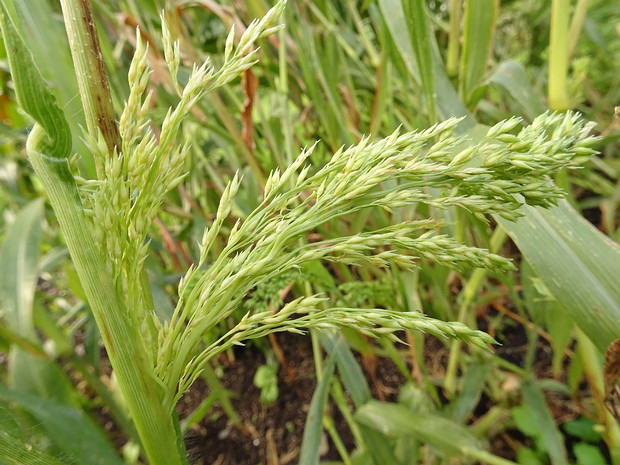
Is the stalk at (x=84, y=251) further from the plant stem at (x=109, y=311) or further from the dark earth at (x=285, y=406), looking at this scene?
the dark earth at (x=285, y=406)

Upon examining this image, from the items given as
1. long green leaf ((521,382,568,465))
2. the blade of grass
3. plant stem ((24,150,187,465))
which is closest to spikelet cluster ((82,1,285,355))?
plant stem ((24,150,187,465))

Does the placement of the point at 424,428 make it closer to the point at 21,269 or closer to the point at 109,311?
the point at 109,311

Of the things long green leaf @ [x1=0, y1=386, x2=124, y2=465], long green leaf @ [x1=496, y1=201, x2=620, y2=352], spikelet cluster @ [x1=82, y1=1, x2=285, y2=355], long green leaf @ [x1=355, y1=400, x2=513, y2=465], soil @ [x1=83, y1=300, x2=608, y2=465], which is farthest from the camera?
soil @ [x1=83, y1=300, x2=608, y2=465]

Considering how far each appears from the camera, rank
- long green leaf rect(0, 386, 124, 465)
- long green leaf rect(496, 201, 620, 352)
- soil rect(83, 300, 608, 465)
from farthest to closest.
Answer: soil rect(83, 300, 608, 465) < long green leaf rect(0, 386, 124, 465) < long green leaf rect(496, 201, 620, 352)

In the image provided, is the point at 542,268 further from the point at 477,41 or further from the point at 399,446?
the point at 399,446

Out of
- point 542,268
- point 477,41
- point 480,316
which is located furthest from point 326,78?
point 480,316

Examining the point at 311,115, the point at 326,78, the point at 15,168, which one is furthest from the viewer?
the point at 15,168

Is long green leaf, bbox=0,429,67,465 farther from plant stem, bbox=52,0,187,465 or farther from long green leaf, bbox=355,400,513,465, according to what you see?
long green leaf, bbox=355,400,513,465
